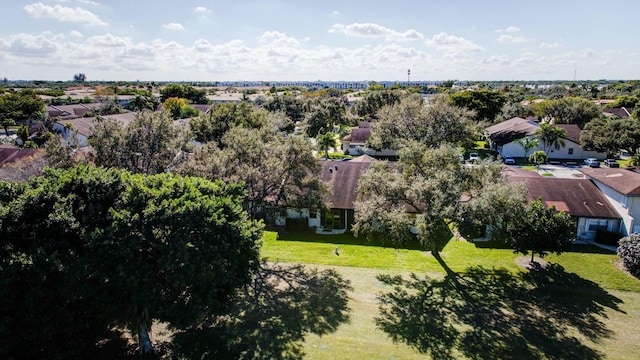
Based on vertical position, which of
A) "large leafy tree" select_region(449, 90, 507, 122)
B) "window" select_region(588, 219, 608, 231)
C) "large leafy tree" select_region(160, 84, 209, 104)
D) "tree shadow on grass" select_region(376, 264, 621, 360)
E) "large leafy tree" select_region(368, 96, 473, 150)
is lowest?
"tree shadow on grass" select_region(376, 264, 621, 360)

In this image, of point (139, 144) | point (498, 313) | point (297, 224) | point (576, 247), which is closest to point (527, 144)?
point (576, 247)

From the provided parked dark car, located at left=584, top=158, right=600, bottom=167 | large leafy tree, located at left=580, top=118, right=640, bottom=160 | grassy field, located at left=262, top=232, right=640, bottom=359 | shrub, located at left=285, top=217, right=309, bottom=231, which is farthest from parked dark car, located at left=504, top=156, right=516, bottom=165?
shrub, located at left=285, top=217, right=309, bottom=231

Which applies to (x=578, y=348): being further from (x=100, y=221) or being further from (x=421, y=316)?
(x=100, y=221)

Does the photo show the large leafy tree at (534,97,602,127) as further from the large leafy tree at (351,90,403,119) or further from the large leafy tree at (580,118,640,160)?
the large leafy tree at (351,90,403,119)

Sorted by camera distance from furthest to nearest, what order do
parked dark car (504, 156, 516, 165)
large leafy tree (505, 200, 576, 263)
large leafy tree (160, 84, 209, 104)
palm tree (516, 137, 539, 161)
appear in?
large leafy tree (160, 84, 209, 104), parked dark car (504, 156, 516, 165), palm tree (516, 137, 539, 161), large leafy tree (505, 200, 576, 263)

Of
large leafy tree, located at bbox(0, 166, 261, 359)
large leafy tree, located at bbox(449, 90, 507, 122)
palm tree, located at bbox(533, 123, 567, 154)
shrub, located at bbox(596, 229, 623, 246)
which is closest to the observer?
large leafy tree, located at bbox(0, 166, 261, 359)

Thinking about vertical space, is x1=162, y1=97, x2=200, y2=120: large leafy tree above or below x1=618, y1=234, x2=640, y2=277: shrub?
above

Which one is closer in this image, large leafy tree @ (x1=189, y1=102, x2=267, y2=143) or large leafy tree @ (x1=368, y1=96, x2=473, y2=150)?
large leafy tree @ (x1=368, y1=96, x2=473, y2=150)

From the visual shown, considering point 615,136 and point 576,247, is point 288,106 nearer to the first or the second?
point 615,136
